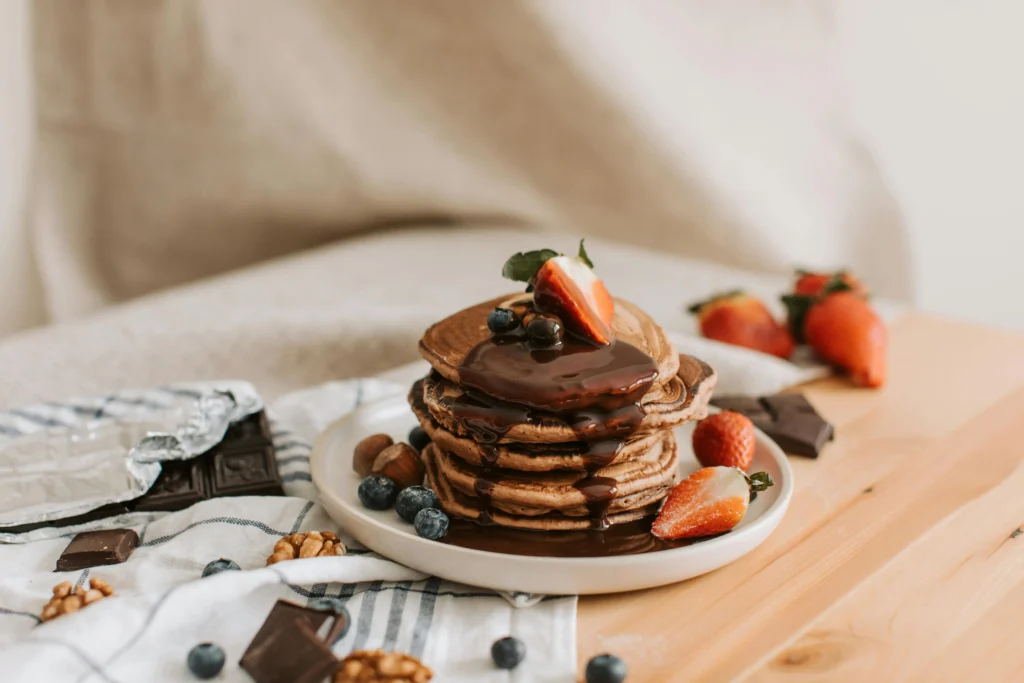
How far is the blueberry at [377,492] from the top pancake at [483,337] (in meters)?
0.19

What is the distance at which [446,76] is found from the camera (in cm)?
332

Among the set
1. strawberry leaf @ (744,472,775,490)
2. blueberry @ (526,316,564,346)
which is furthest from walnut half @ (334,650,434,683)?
strawberry leaf @ (744,472,775,490)

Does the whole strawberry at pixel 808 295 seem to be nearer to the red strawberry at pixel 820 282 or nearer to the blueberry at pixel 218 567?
the red strawberry at pixel 820 282

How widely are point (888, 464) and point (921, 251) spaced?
236 cm

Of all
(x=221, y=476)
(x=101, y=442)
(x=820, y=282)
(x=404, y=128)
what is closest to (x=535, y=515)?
(x=221, y=476)

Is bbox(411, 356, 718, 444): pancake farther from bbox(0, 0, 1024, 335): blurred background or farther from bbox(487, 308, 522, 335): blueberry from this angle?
bbox(0, 0, 1024, 335): blurred background

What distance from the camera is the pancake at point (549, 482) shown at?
1490mm

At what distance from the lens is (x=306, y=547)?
4.96ft

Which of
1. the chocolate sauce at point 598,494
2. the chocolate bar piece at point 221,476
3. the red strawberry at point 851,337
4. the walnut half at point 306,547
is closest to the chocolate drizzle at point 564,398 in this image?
the chocolate sauce at point 598,494

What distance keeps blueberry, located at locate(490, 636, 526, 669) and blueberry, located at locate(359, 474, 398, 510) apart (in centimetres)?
35

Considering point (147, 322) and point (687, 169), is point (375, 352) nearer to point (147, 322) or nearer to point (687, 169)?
point (147, 322)

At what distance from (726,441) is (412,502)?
1.83 feet

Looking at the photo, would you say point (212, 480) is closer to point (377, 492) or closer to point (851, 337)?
point (377, 492)

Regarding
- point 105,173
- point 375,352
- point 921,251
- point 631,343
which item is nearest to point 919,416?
point 631,343
